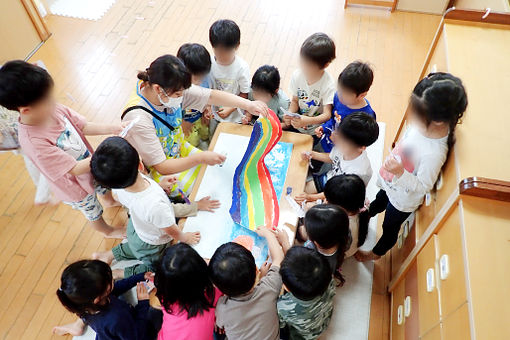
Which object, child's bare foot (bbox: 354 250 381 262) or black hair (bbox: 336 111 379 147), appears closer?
black hair (bbox: 336 111 379 147)

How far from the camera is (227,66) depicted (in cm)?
244

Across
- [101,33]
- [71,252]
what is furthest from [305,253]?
[101,33]

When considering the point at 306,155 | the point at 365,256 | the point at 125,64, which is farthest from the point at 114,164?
the point at 125,64

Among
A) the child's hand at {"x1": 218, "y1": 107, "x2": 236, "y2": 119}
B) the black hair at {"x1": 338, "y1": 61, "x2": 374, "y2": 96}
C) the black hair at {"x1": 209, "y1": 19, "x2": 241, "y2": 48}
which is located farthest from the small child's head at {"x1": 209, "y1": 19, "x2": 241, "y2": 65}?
the black hair at {"x1": 338, "y1": 61, "x2": 374, "y2": 96}

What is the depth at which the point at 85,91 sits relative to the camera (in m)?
3.44

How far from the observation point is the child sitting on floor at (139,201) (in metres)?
1.45

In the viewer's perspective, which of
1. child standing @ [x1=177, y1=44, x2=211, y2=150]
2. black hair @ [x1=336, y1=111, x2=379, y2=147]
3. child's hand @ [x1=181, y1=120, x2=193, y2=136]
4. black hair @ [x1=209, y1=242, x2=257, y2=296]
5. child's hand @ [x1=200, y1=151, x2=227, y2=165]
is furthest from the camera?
child's hand @ [x1=181, y1=120, x2=193, y2=136]

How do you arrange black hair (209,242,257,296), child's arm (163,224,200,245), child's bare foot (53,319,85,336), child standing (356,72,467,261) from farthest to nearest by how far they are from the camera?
1. child's bare foot (53,319,85,336)
2. child's arm (163,224,200,245)
3. child standing (356,72,467,261)
4. black hair (209,242,257,296)

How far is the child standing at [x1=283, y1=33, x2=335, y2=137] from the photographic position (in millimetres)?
2096

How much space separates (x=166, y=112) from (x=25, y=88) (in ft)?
2.11

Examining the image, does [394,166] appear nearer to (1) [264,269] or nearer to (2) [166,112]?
(1) [264,269]

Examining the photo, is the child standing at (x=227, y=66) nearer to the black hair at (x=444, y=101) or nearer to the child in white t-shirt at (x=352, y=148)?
the child in white t-shirt at (x=352, y=148)

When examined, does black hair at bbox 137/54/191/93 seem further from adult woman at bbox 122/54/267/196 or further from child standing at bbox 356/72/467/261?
child standing at bbox 356/72/467/261

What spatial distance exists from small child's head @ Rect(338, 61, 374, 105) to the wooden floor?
109cm
